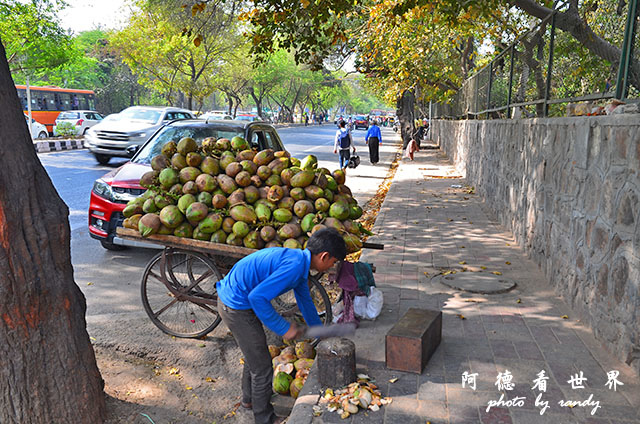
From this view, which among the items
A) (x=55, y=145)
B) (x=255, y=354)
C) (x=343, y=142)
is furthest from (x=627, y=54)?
(x=55, y=145)

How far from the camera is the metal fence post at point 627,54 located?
4.46 metres

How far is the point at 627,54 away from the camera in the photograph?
4.51 meters

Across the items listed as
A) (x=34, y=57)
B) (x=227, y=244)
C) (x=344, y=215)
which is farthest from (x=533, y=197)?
(x=34, y=57)

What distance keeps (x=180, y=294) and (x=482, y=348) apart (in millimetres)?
2723

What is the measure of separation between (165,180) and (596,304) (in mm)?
3945

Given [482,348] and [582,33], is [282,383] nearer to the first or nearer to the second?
[482,348]

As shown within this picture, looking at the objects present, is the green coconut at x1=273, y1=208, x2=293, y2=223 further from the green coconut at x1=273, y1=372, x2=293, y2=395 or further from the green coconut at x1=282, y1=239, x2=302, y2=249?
the green coconut at x1=273, y1=372, x2=293, y2=395

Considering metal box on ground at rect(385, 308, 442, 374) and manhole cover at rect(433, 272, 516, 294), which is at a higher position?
metal box on ground at rect(385, 308, 442, 374)

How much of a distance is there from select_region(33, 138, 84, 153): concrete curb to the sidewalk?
20087mm

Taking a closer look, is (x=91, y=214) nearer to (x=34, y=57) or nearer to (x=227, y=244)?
(x=227, y=244)

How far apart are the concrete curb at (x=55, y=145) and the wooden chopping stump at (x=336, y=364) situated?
21.8 metres

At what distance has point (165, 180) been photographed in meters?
5.11

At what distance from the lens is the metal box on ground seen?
3.70 metres

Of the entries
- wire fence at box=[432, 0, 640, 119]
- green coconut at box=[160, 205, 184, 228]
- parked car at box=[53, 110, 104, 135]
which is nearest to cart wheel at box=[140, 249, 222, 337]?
green coconut at box=[160, 205, 184, 228]
